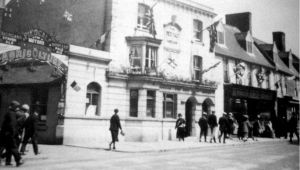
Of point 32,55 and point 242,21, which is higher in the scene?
point 242,21

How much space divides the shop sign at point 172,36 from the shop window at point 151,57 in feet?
5.57

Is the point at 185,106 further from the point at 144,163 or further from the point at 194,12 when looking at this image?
the point at 144,163

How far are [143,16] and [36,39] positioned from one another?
9535 mm

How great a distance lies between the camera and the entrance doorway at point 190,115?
25.8m

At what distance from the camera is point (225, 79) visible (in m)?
29.7

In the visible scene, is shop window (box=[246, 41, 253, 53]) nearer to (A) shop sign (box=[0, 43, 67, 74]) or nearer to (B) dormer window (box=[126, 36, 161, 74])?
(B) dormer window (box=[126, 36, 161, 74])

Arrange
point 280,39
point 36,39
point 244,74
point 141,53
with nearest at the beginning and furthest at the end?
point 36,39, point 141,53, point 244,74, point 280,39

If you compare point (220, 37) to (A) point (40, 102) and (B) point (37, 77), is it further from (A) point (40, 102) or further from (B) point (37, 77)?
(A) point (40, 102)

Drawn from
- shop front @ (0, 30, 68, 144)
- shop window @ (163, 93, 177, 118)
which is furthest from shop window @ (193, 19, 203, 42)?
shop front @ (0, 30, 68, 144)

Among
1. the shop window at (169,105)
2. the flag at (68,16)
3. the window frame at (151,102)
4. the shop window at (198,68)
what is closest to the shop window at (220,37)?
the shop window at (198,68)

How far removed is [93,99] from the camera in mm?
19422

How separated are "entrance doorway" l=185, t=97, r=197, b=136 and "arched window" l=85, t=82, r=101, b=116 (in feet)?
→ 30.4

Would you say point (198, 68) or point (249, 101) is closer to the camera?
point (198, 68)

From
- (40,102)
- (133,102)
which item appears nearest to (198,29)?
(133,102)
